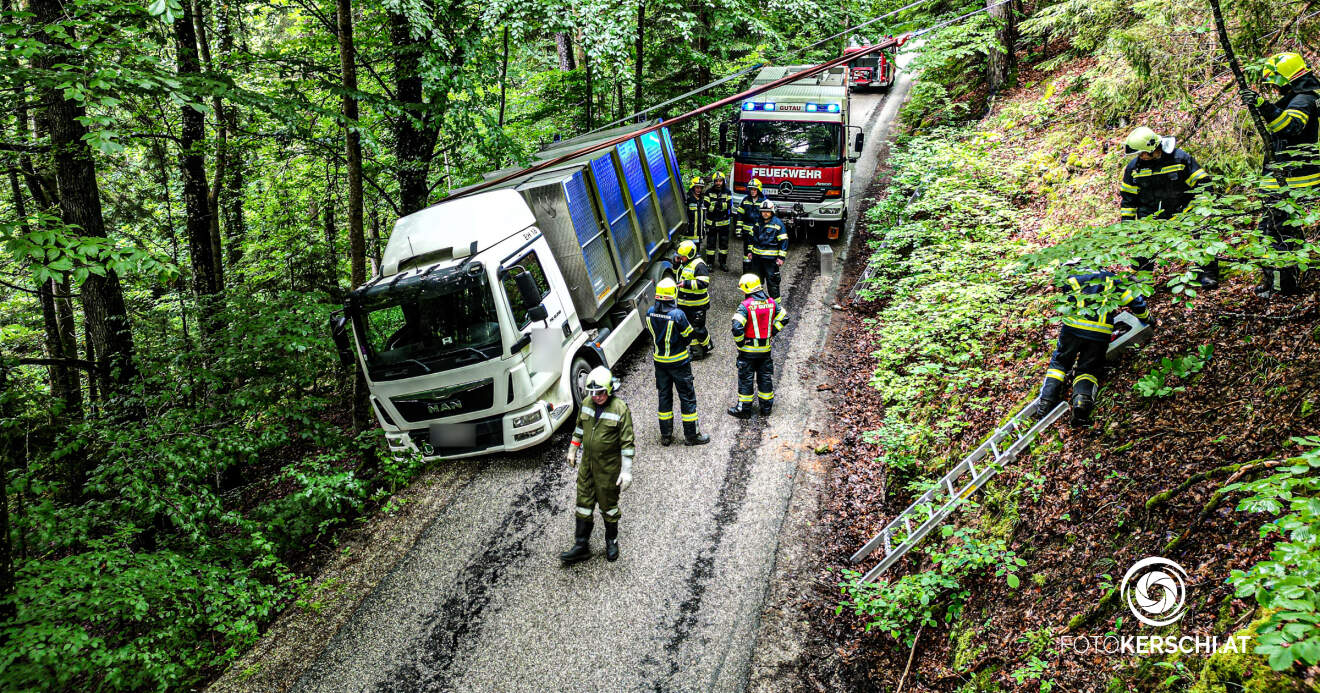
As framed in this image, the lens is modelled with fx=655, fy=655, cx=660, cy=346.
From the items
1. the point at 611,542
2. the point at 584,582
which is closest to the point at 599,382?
the point at 611,542

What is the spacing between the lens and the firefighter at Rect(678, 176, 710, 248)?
12.3 m

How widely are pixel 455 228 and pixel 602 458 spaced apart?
3367 mm

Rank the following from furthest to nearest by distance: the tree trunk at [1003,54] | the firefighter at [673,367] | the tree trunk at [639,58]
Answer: the tree trunk at [1003,54] → the tree trunk at [639,58] → the firefighter at [673,367]

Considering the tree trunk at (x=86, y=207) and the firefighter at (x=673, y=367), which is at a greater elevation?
the tree trunk at (x=86, y=207)

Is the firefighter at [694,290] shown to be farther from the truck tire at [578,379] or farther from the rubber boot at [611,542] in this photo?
the rubber boot at [611,542]

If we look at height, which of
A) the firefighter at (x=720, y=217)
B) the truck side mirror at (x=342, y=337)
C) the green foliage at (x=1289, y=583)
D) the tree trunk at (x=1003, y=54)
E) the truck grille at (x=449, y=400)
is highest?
the tree trunk at (x=1003, y=54)

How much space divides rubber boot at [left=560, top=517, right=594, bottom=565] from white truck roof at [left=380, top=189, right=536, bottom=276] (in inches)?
125

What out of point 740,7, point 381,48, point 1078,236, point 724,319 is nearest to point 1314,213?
point 1078,236

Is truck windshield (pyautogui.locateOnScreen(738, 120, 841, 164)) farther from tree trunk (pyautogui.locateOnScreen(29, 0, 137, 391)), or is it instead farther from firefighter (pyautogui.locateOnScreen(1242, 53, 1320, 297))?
tree trunk (pyautogui.locateOnScreen(29, 0, 137, 391))

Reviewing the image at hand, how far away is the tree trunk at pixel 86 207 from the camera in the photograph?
6.38m

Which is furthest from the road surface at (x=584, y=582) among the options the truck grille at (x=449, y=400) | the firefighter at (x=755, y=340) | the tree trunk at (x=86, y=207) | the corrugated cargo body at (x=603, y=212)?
the tree trunk at (x=86, y=207)

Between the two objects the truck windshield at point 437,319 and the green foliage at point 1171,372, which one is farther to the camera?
the truck windshield at point 437,319

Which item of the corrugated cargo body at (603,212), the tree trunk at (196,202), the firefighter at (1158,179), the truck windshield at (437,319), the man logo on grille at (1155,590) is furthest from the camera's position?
the tree trunk at (196,202)

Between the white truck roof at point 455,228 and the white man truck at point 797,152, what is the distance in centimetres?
643
